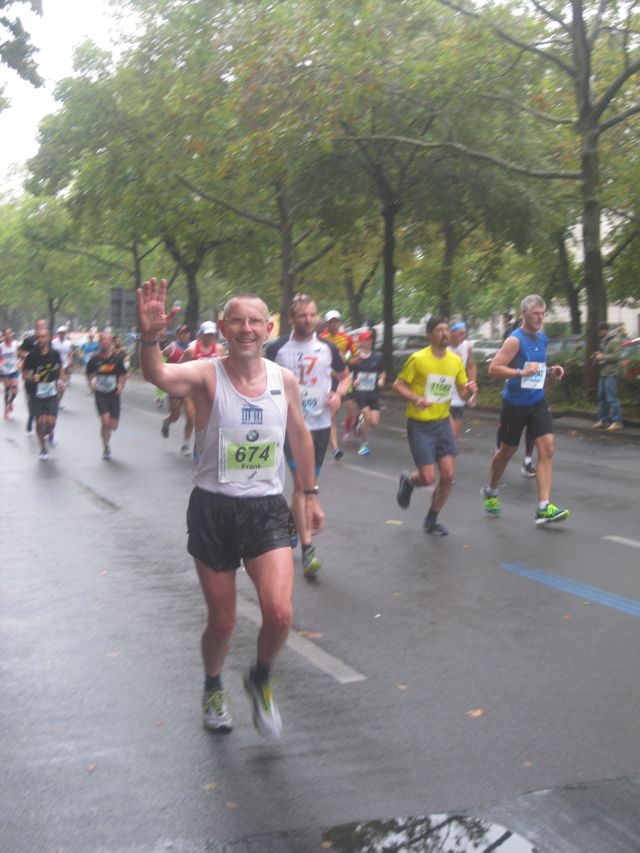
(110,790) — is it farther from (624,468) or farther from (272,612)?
(624,468)

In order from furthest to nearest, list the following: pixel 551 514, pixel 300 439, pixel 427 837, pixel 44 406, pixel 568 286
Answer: pixel 568 286, pixel 44 406, pixel 551 514, pixel 300 439, pixel 427 837

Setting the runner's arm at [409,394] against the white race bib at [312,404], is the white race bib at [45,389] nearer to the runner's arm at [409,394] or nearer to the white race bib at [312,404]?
the runner's arm at [409,394]

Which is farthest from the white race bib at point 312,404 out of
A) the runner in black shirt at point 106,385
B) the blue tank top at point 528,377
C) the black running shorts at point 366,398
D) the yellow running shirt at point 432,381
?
the black running shorts at point 366,398

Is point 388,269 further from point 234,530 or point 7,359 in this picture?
point 234,530

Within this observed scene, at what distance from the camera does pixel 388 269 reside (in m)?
31.8

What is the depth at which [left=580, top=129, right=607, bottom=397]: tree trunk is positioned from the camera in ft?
73.6

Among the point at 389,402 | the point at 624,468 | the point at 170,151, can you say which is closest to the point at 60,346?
the point at 170,151

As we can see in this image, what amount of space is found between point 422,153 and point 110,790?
84.9 feet

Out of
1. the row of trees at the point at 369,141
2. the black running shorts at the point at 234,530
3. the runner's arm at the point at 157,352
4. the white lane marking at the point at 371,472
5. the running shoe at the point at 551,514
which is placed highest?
the row of trees at the point at 369,141

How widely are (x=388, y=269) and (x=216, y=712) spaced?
90.1 ft

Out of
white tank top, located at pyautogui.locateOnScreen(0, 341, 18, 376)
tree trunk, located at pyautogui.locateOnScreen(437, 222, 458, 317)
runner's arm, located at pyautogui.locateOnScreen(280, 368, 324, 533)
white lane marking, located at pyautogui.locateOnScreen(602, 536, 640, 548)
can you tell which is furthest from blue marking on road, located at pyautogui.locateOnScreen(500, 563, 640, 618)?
tree trunk, located at pyautogui.locateOnScreen(437, 222, 458, 317)

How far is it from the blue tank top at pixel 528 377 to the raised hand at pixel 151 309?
6.14 meters

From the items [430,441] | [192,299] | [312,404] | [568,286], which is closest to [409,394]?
[430,441]

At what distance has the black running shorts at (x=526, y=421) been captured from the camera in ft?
33.8
